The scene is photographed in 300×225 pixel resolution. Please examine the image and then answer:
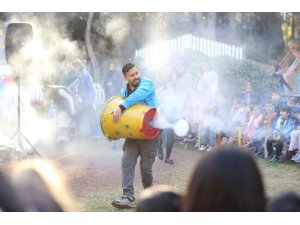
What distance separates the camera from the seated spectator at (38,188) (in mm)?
1877

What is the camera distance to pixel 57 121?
10.5m

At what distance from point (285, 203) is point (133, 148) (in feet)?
11.1

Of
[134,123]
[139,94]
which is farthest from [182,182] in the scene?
[139,94]

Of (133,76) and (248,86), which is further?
(248,86)

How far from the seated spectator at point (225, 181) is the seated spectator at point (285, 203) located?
0.34 m

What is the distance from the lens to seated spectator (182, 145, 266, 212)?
70.6 inches

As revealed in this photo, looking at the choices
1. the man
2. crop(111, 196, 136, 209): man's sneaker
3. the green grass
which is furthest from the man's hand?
the green grass

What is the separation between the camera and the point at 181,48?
34.8 feet

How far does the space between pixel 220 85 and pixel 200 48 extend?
1044 mm

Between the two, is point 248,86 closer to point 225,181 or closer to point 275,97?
point 275,97

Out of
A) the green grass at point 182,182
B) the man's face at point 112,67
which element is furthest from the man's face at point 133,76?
the man's face at point 112,67

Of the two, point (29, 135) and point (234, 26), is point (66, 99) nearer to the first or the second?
point (29, 135)

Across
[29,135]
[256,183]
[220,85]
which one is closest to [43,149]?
[29,135]

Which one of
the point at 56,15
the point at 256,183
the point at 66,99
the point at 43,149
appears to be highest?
the point at 56,15
